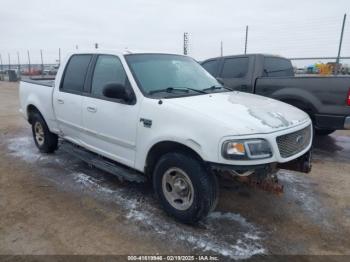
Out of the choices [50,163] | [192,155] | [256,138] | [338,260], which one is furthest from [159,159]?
[50,163]

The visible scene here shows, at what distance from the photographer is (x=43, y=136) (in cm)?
583

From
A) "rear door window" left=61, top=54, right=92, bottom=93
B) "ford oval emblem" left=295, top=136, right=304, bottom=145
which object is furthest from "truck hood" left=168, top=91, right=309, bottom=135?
"rear door window" left=61, top=54, right=92, bottom=93

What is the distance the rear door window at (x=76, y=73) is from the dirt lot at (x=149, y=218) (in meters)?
1.38

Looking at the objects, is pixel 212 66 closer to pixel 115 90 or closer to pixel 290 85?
pixel 290 85

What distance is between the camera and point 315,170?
514 centimetres

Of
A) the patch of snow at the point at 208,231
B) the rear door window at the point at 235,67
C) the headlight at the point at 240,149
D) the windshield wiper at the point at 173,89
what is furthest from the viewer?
the rear door window at the point at 235,67

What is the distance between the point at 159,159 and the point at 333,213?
7.26 ft

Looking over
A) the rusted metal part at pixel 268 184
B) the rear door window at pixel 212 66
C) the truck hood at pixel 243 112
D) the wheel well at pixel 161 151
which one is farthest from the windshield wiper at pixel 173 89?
the rear door window at pixel 212 66

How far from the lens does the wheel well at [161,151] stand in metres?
3.23

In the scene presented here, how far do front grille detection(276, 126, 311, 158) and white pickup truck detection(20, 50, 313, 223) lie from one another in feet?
0.03

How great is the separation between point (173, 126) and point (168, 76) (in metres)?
1.02

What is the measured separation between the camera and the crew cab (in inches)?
208

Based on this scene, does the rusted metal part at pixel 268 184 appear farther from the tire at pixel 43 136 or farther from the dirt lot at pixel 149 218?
the tire at pixel 43 136

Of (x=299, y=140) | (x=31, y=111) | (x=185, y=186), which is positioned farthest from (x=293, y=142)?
(x=31, y=111)
